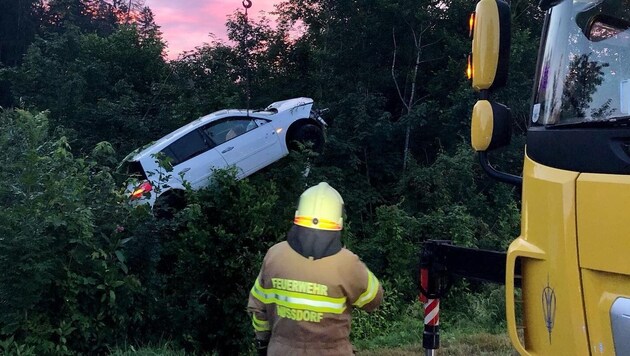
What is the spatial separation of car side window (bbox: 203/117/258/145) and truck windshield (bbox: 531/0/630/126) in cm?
916

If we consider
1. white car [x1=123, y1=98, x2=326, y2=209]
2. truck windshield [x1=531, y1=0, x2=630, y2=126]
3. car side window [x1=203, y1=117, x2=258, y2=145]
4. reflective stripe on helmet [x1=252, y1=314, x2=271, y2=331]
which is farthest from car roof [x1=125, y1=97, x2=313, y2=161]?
truck windshield [x1=531, y1=0, x2=630, y2=126]

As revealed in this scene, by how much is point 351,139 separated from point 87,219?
10131 mm

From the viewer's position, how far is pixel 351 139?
50.8ft

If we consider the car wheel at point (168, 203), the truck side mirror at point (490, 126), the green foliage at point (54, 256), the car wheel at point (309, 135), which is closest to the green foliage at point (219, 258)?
the car wheel at point (168, 203)

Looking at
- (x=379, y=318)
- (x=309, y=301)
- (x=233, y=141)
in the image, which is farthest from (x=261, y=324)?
(x=233, y=141)

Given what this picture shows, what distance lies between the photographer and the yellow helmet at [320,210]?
2.95 meters

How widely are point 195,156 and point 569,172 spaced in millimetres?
9455

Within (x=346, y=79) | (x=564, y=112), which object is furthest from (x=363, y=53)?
(x=564, y=112)

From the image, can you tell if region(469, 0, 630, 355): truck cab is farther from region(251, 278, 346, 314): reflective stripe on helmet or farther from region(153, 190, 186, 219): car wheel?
region(153, 190, 186, 219): car wheel

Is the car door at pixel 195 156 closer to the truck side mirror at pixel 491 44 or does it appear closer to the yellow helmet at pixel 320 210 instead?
the yellow helmet at pixel 320 210

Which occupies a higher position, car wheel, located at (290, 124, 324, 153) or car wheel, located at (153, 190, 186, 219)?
car wheel, located at (290, 124, 324, 153)

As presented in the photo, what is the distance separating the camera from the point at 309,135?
12.4m

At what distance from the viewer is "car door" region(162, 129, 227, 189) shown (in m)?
11.0

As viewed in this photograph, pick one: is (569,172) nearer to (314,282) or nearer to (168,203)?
(314,282)
